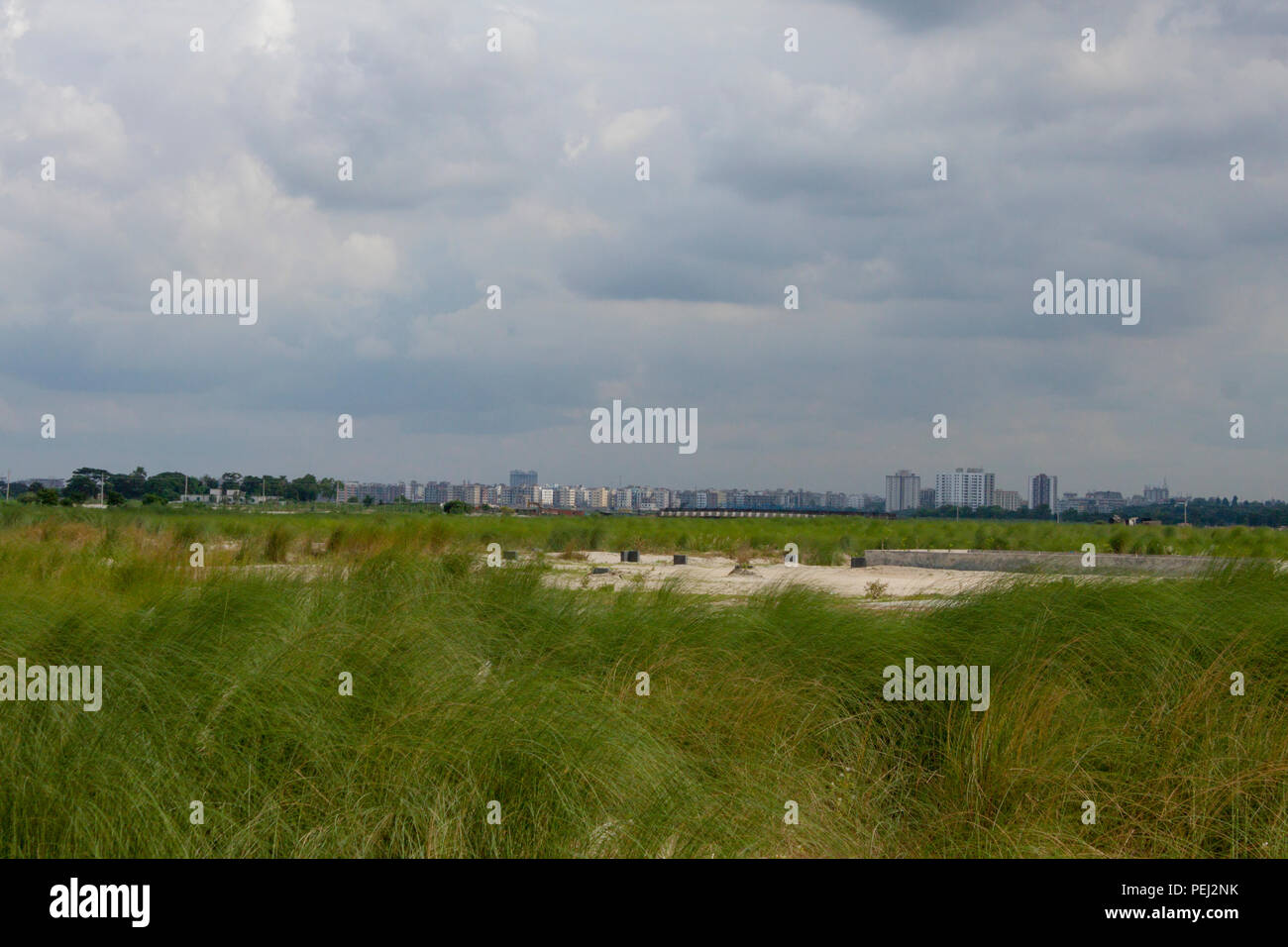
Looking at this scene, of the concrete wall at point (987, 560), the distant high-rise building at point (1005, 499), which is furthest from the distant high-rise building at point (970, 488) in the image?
the concrete wall at point (987, 560)

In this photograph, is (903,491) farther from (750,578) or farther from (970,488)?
(750,578)

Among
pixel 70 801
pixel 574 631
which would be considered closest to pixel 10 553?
pixel 574 631

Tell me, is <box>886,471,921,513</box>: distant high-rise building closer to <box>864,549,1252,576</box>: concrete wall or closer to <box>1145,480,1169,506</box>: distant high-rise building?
<box>1145,480,1169,506</box>: distant high-rise building

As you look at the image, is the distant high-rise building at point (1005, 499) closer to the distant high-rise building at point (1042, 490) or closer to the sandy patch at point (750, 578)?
the distant high-rise building at point (1042, 490)

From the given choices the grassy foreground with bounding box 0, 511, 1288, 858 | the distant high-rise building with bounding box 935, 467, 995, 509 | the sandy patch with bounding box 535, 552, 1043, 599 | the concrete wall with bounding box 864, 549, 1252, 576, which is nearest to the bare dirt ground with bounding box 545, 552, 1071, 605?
the sandy patch with bounding box 535, 552, 1043, 599

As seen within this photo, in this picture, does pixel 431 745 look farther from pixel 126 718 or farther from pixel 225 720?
pixel 126 718

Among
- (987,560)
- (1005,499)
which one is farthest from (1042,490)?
(987,560)
